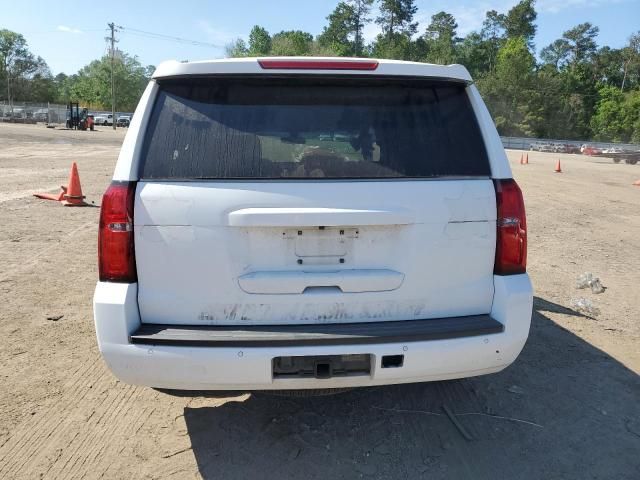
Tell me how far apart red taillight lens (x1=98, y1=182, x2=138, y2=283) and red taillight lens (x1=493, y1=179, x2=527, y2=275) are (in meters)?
1.85

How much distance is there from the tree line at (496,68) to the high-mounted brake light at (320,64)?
69652mm

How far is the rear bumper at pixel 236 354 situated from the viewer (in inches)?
93.4

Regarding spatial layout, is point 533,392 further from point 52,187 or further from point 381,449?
point 52,187

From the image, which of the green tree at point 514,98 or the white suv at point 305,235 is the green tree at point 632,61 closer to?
the green tree at point 514,98

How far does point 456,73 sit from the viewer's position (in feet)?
8.86

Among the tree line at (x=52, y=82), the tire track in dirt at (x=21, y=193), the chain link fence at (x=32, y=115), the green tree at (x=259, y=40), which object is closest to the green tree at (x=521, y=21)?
the green tree at (x=259, y=40)

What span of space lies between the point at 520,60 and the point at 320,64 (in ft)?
317

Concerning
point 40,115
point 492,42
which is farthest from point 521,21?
point 40,115

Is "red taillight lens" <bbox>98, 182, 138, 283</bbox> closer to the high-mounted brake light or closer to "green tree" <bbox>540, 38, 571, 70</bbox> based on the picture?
the high-mounted brake light

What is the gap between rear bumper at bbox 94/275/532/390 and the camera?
2.37 meters

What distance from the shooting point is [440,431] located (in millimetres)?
3100

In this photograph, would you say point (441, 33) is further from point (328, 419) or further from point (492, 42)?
point (328, 419)

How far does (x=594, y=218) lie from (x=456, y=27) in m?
121

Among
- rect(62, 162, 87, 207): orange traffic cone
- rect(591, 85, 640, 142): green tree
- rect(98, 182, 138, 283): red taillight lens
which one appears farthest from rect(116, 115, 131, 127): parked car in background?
rect(98, 182, 138, 283): red taillight lens
